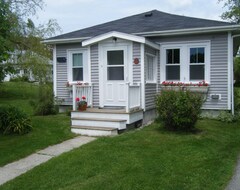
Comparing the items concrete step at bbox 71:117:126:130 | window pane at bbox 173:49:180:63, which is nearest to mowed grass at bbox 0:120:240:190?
concrete step at bbox 71:117:126:130

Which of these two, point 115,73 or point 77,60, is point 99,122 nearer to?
point 115,73

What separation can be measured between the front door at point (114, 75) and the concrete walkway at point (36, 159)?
2493mm

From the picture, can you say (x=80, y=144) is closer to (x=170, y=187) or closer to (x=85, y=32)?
(x=170, y=187)

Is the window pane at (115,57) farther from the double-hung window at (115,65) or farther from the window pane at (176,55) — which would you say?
the window pane at (176,55)

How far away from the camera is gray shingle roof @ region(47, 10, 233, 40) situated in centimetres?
1059

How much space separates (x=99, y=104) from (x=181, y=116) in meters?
3.33

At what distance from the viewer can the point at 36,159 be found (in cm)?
606

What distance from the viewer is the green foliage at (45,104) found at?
38.2 ft

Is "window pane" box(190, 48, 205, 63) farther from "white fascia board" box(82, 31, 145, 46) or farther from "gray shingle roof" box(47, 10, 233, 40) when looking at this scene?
"white fascia board" box(82, 31, 145, 46)

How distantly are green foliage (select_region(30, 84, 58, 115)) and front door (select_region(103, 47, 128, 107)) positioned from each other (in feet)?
9.48

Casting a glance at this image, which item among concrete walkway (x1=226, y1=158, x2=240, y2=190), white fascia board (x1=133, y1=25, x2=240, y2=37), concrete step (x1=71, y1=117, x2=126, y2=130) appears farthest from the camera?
white fascia board (x1=133, y1=25, x2=240, y2=37)

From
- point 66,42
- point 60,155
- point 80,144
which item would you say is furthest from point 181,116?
point 66,42

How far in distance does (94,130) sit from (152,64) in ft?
12.3

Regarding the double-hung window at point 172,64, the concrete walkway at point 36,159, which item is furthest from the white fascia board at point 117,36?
the concrete walkway at point 36,159
